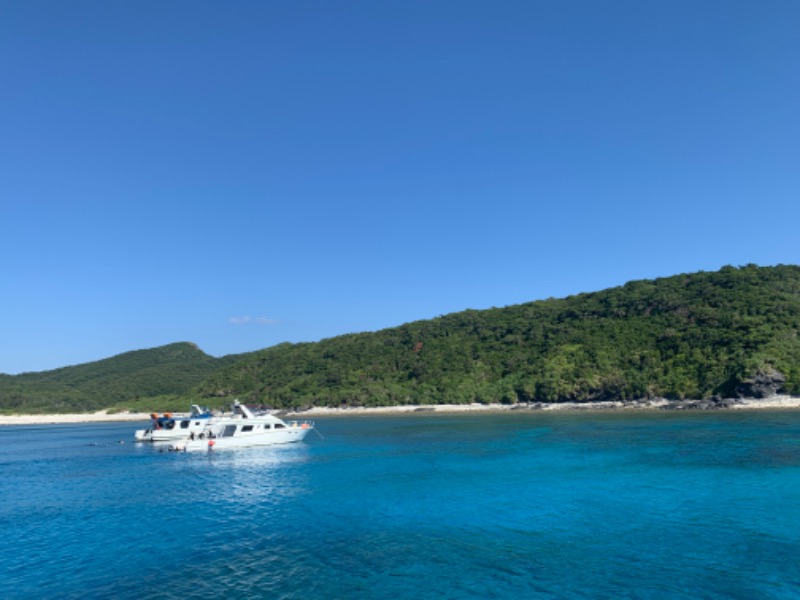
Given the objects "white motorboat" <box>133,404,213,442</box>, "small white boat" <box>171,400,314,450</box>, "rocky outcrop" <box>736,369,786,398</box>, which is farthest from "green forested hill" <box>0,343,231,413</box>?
"rocky outcrop" <box>736,369,786,398</box>

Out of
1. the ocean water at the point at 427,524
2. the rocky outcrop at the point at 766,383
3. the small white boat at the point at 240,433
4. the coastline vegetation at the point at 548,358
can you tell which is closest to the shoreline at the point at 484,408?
the rocky outcrop at the point at 766,383

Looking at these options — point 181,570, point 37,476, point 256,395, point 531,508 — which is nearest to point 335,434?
point 37,476

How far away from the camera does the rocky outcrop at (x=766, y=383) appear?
79.7 meters

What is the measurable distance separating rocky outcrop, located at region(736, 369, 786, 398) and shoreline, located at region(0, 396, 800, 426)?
1000 mm

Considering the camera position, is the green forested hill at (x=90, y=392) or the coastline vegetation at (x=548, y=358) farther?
the green forested hill at (x=90, y=392)

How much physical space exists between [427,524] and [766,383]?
7781cm

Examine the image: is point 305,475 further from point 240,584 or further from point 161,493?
point 240,584

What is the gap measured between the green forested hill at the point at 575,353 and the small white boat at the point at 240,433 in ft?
200

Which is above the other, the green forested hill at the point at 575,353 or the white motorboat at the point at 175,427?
the green forested hill at the point at 575,353

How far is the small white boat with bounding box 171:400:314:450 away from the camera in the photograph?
58531 mm

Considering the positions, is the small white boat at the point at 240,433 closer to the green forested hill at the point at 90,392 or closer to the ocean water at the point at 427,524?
the ocean water at the point at 427,524

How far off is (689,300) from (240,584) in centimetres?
11698

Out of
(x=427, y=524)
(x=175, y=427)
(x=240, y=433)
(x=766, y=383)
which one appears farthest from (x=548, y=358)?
(x=427, y=524)

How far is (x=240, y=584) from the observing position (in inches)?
725
